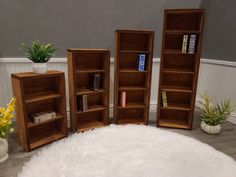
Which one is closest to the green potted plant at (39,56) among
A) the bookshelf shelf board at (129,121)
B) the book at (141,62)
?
the book at (141,62)

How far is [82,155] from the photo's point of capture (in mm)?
2006

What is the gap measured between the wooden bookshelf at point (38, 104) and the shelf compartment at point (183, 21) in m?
1.63

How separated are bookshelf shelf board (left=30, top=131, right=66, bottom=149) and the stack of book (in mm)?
1958

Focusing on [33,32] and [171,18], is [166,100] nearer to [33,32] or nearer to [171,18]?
[171,18]

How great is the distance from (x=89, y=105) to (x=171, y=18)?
1.68m

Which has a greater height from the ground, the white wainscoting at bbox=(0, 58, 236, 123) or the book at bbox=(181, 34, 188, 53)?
the book at bbox=(181, 34, 188, 53)

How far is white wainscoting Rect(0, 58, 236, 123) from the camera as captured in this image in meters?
2.60

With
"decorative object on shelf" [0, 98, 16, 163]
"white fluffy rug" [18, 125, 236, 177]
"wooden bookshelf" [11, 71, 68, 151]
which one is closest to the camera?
"white fluffy rug" [18, 125, 236, 177]

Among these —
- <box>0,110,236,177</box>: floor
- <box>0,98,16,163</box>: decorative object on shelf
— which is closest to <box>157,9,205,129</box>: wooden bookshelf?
<box>0,110,236,177</box>: floor

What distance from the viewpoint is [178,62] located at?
2.84 metres

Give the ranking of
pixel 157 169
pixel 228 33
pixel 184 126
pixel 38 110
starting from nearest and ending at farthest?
pixel 157 169, pixel 38 110, pixel 184 126, pixel 228 33

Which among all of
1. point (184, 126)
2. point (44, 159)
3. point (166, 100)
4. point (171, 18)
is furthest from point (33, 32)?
point (184, 126)

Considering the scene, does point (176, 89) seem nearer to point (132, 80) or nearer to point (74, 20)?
point (132, 80)

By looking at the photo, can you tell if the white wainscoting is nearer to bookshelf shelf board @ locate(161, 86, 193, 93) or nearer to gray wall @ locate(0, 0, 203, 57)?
gray wall @ locate(0, 0, 203, 57)
